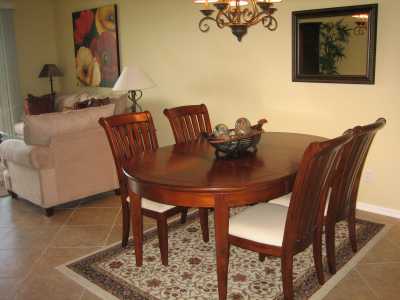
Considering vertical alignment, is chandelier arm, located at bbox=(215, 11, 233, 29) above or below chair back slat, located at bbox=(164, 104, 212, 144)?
above

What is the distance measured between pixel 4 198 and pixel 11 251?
56.4 inches

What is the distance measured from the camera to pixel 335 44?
11.7 ft

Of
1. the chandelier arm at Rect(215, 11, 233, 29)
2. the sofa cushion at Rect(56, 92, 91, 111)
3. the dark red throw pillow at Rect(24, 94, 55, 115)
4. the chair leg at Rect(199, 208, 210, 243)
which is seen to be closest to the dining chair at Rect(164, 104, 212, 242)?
the chair leg at Rect(199, 208, 210, 243)

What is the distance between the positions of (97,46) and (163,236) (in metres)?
4.27

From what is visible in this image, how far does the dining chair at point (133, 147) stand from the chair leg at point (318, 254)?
0.85 m

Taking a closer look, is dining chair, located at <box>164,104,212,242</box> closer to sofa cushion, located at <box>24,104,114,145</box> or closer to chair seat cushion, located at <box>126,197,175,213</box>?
chair seat cushion, located at <box>126,197,175,213</box>

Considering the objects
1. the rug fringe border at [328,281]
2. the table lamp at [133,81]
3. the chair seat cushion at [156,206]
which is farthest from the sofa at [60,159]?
the chair seat cushion at [156,206]

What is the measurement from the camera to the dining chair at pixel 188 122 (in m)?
3.25

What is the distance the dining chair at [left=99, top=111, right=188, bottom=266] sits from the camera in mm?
2707

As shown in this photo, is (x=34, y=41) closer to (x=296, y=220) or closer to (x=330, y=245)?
(x=330, y=245)

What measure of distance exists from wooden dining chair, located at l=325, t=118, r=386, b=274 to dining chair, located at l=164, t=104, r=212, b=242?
95 centimetres

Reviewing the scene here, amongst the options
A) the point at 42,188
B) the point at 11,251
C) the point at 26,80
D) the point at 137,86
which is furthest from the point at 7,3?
the point at 11,251

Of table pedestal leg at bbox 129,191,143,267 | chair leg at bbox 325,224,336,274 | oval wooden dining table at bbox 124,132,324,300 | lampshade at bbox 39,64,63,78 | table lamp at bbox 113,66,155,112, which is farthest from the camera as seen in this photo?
lampshade at bbox 39,64,63,78

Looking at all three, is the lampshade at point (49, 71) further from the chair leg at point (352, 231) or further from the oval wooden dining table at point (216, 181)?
the chair leg at point (352, 231)
